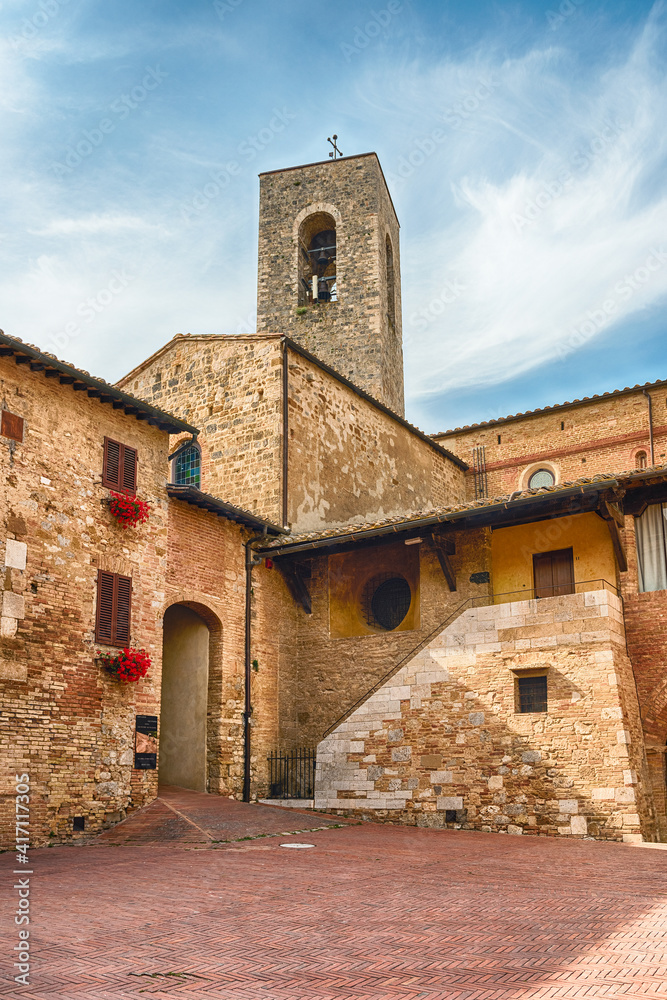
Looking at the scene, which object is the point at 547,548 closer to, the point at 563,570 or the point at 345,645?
the point at 563,570

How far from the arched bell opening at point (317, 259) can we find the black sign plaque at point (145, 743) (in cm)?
2001

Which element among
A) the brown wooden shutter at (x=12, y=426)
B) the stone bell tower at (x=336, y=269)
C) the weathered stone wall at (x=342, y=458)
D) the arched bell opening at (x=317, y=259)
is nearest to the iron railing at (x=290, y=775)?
the weathered stone wall at (x=342, y=458)

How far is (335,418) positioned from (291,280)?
1184cm

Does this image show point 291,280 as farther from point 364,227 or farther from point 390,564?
point 390,564

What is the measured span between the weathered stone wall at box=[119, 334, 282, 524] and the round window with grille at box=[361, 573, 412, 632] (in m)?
2.49

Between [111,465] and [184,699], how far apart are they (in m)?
5.13

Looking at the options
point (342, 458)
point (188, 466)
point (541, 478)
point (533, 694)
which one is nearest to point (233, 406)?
point (188, 466)

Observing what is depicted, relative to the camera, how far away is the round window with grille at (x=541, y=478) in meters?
27.6

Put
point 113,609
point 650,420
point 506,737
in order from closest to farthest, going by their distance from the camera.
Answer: point 113,609, point 506,737, point 650,420

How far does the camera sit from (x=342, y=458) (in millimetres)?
21359

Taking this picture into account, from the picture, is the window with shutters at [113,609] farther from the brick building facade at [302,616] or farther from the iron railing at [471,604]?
the iron railing at [471,604]

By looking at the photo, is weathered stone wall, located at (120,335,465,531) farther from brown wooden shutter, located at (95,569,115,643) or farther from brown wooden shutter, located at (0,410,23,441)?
brown wooden shutter, located at (0,410,23,441)

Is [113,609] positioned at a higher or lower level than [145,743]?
higher

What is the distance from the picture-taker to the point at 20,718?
12406mm
